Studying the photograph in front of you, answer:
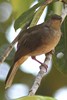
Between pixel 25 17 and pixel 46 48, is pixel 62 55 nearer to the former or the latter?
pixel 46 48

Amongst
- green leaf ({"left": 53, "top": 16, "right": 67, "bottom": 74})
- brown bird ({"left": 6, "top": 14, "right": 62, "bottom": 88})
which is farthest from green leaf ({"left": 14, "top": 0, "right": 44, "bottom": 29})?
green leaf ({"left": 53, "top": 16, "right": 67, "bottom": 74})

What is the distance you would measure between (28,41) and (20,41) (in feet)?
0.17

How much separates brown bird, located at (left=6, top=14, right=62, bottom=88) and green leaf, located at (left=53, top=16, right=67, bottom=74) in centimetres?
22

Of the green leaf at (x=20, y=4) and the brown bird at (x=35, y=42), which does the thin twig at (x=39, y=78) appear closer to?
the brown bird at (x=35, y=42)

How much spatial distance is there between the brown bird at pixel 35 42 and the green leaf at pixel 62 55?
0.71 feet

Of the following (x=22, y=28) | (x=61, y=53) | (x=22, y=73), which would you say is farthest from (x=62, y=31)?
(x=22, y=73)

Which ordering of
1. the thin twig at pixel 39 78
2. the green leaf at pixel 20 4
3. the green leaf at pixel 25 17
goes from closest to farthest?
the thin twig at pixel 39 78
the green leaf at pixel 25 17
the green leaf at pixel 20 4

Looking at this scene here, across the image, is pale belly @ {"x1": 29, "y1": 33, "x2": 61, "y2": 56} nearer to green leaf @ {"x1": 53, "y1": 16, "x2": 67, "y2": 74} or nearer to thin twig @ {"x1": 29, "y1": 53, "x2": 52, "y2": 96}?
thin twig @ {"x1": 29, "y1": 53, "x2": 52, "y2": 96}

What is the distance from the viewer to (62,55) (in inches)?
112

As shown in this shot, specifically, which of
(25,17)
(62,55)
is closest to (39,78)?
(25,17)

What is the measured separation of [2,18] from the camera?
4.14 metres

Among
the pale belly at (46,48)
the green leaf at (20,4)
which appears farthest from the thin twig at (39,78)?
the green leaf at (20,4)

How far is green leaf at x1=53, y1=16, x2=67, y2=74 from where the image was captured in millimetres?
2752

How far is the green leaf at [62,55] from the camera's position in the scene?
2752 mm
